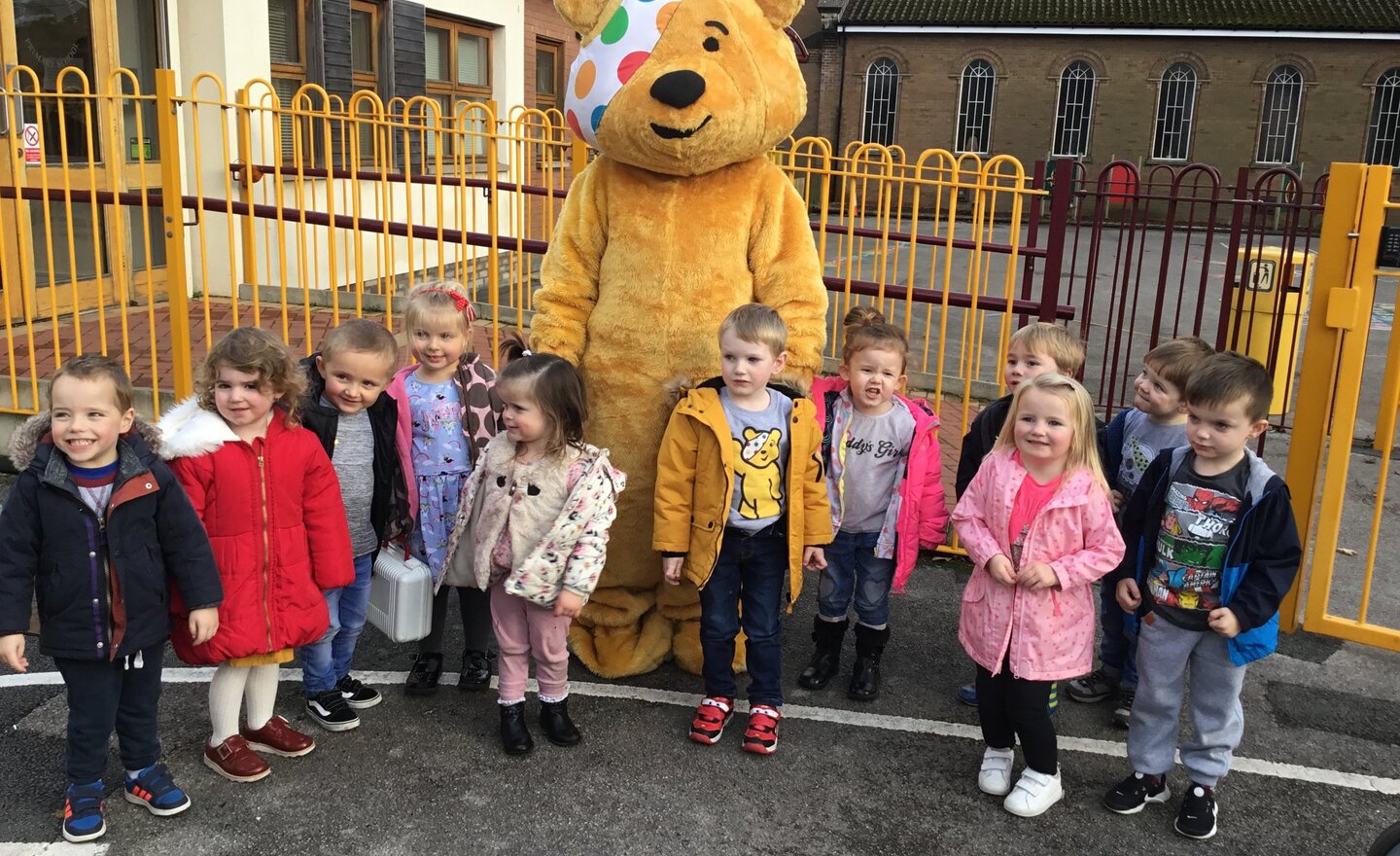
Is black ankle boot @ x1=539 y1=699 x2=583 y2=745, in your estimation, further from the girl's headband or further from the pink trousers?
the girl's headband

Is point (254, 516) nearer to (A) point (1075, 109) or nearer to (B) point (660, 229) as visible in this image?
(B) point (660, 229)

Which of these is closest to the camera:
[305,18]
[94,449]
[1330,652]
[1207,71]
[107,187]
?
[94,449]

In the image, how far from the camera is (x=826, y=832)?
9.74 ft

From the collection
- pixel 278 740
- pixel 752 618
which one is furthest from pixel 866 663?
pixel 278 740

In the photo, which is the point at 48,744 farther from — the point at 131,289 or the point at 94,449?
the point at 131,289

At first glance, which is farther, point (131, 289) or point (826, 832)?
point (131, 289)

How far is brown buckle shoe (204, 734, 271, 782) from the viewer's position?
308cm

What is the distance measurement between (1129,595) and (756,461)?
3.59ft

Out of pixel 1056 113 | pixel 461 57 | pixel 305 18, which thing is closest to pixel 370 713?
pixel 305 18

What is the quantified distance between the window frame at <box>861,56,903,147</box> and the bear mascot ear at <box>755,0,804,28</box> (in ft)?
92.6

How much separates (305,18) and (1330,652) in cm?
875

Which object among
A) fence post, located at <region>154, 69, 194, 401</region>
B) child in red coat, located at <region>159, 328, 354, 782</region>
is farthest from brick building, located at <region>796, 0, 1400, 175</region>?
child in red coat, located at <region>159, 328, 354, 782</region>

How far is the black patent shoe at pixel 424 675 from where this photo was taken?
3.66 meters

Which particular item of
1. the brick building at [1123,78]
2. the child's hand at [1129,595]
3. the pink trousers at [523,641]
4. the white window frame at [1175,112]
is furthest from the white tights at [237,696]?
the white window frame at [1175,112]
